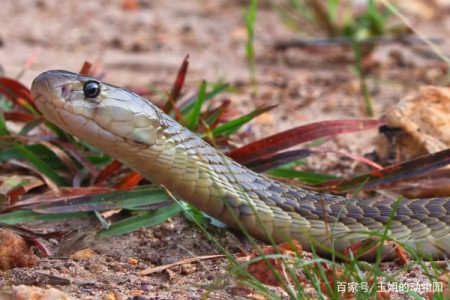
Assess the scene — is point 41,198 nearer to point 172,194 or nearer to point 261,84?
point 172,194

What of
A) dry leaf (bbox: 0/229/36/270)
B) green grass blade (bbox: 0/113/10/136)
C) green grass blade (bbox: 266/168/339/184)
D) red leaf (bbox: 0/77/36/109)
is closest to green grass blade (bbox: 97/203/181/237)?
dry leaf (bbox: 0/229/36/270)

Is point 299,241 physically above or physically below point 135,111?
below

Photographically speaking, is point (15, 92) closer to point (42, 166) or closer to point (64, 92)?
point (42, 166)

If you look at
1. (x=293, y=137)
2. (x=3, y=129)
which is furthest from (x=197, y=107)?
(x=3, y=129)

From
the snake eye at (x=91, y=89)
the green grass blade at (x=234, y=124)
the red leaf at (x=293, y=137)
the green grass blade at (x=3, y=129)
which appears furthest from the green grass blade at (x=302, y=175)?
the green grass blade at (x=3, y=129)

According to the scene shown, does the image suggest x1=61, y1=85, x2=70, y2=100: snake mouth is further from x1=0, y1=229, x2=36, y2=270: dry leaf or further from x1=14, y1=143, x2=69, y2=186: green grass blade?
x1=14, y1=143, x2=69, y2=186: green grass blade

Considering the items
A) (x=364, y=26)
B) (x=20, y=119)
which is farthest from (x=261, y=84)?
(x=20, y=119)
